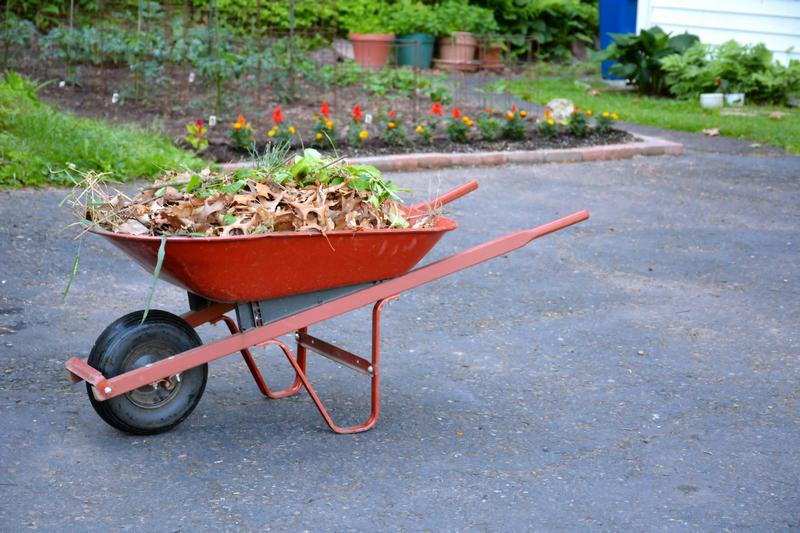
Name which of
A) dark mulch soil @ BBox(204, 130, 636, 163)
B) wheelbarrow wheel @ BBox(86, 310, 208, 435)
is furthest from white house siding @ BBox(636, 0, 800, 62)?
wheelbarrow wheel @ BBox(86, 310, 208, 435)

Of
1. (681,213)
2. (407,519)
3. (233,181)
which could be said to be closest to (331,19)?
(681,213)

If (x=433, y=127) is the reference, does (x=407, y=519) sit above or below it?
below

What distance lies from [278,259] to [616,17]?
1216 cm

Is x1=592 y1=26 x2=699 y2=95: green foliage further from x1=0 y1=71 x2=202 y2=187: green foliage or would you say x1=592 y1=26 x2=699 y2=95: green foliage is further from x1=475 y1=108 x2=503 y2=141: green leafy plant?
x1=0 y1=71 x2=202 y2=187: green foliage

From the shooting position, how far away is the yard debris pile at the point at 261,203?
3.24 m

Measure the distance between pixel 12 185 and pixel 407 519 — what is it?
4.86 meters

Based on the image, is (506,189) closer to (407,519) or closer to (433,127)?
(433,127)

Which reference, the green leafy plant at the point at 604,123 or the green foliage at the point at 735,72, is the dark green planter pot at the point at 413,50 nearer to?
the green foliage at the point at 735,72

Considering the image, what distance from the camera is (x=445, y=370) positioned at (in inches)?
166

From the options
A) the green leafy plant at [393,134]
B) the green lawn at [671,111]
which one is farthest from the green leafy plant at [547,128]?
the green lawn at [671,111]

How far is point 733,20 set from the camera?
13141 mm

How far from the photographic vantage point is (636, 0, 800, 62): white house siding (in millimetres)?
12680

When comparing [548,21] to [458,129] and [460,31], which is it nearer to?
[460,31]

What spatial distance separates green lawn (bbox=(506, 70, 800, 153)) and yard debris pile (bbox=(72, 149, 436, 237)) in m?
7.09
